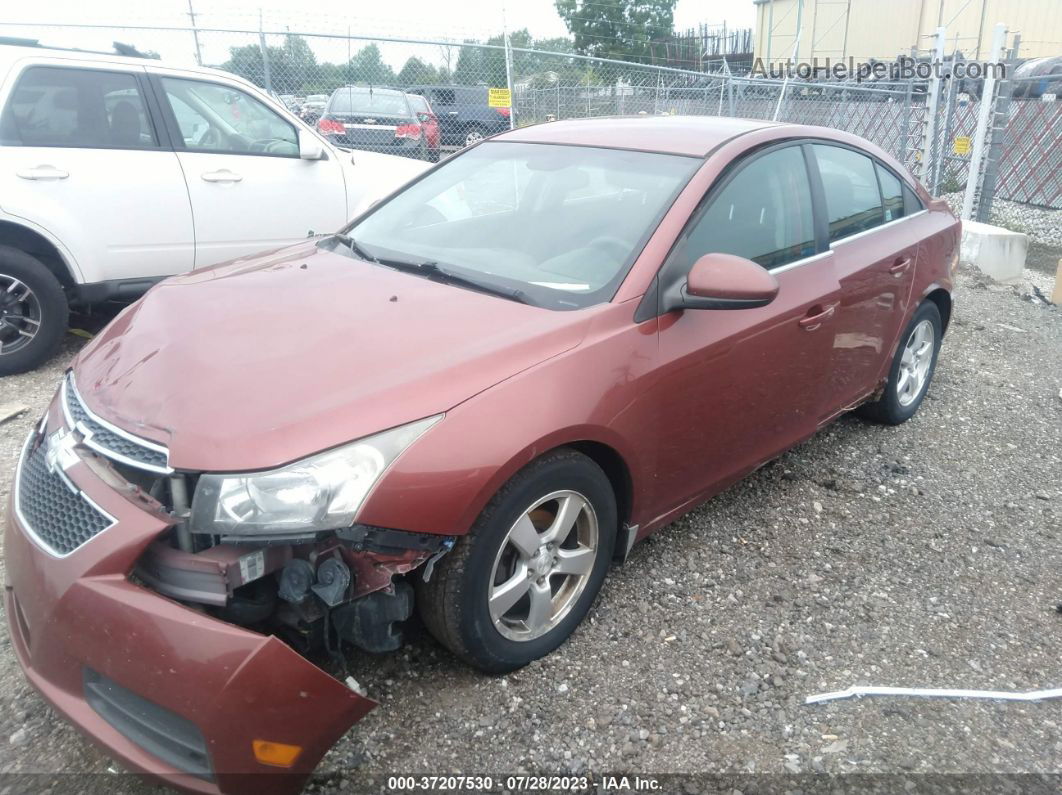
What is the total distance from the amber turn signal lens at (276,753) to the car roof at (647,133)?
7.87 feet

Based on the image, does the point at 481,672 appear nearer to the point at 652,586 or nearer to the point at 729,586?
the point at 652,586

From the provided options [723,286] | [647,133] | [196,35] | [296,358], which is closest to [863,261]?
[647,133]

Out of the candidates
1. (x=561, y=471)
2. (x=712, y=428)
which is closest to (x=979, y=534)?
(x=712, y=428)

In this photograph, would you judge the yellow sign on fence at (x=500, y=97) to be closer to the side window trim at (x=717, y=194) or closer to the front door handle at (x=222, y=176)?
the front door handle at (x=222, y=176)

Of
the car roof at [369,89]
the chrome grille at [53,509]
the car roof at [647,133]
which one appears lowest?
the chrome grille at [53,509]

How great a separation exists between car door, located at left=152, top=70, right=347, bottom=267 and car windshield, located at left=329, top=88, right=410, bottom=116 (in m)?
5.21

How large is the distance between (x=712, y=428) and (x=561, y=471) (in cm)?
82

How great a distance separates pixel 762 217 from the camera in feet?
10.8

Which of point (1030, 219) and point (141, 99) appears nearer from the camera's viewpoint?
point (141, 99)

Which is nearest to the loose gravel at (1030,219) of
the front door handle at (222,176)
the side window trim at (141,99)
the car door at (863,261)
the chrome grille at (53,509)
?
the car door at (863,261)

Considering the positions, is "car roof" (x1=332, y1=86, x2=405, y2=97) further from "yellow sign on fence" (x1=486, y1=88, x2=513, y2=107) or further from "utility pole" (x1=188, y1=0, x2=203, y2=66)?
"utility pole" (x1=188, y1=0, x2=203, y2=66)

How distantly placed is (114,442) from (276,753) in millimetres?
878

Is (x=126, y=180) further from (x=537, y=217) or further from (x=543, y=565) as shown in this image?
(x=543, y=565)

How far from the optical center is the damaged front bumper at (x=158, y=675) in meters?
1.84
